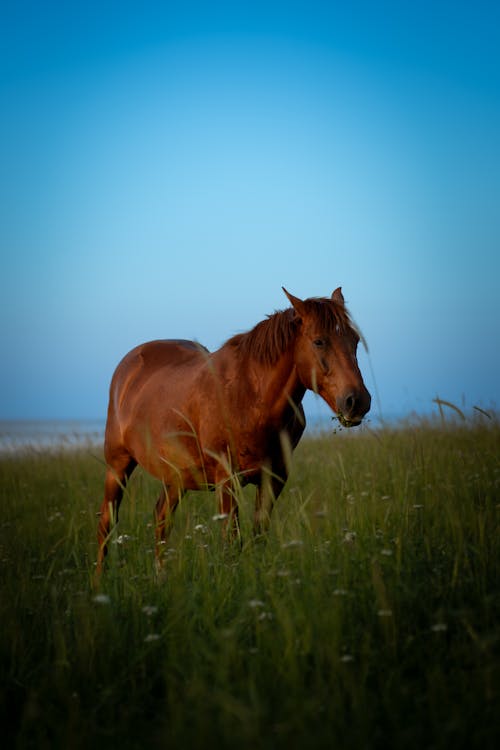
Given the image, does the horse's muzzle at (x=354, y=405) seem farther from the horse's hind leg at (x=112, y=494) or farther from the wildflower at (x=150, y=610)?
the horse's hind leg at (x=112, y=494)

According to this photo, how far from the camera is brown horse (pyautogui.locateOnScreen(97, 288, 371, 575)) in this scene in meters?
3.56

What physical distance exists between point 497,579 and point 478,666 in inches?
32.3

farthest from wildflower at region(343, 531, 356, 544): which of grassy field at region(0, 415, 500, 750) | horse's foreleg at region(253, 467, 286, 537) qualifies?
horse's foreleg at region(253, 467, 286, 537)

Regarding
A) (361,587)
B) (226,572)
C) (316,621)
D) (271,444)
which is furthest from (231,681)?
(271,444)

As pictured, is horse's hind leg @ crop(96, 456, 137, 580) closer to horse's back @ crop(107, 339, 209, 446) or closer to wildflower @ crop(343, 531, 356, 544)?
horse's back @ crop(107, 339, 209, 446)

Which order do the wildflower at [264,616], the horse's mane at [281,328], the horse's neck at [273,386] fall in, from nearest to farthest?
the wildflower at [264,616], the horse's mane at [281,328], the horse's neck at [273,386]

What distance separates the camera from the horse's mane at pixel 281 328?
3.67 meters

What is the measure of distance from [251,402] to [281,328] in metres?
0.55

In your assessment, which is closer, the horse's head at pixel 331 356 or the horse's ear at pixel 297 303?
the horse's head at pixel 331 356

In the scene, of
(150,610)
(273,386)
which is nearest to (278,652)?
(150,610)

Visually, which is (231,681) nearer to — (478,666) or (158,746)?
(158,746)

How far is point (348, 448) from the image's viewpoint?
357 inches

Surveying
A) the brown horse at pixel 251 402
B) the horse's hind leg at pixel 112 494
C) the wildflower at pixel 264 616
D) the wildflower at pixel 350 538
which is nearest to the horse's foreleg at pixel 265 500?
the brown horse at pixel 251 402

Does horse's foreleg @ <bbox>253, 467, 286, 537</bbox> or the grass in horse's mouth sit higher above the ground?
the grass in horse's mouth
